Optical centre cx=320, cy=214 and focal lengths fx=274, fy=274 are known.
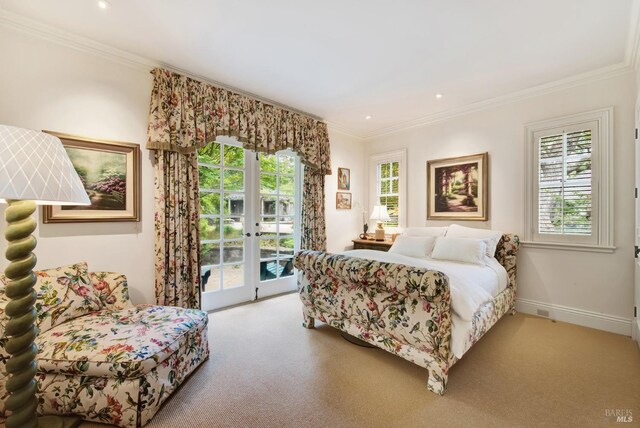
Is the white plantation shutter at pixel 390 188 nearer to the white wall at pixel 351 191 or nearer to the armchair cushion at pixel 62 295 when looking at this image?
the white wall at pixel 351 191

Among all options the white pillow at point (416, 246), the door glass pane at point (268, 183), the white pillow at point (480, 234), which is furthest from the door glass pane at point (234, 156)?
the white pillow at point (480, 234)

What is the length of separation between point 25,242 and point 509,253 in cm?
411

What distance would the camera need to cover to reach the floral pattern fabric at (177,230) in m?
2.73

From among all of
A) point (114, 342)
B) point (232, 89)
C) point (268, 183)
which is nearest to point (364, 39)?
point (232, 89)

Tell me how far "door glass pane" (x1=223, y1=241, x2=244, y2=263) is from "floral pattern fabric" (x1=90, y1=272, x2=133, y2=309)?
48.9 inches

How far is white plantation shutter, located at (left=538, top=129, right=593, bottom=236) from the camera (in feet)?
9.50

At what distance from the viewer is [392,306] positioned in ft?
6.82

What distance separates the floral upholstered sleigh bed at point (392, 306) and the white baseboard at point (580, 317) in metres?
0.62

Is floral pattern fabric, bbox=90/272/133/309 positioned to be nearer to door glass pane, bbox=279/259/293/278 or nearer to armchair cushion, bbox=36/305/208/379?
armchair cushion, bbox=36/305/208/379

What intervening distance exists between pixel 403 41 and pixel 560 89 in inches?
82.0

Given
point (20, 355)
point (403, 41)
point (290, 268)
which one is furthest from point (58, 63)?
point (290, 268)

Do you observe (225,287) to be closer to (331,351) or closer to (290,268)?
(290,268)

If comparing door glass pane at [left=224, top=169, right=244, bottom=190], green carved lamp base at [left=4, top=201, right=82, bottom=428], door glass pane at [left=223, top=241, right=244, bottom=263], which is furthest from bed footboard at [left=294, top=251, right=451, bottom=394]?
green carved lamp base at [left=4, top=201, right=82, bottom=428]

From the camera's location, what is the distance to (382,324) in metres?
2.15
